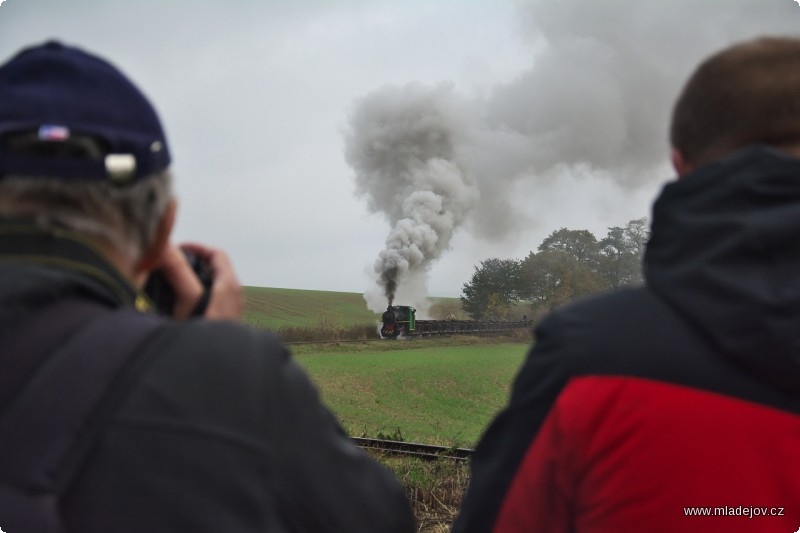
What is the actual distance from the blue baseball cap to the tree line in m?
3.96

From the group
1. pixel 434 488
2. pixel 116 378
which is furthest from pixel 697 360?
pixel 434 488

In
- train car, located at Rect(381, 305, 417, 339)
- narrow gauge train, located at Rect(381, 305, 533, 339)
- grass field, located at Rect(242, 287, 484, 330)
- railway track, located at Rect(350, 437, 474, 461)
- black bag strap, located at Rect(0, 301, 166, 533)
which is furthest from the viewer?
narrow gauge train, located at Rect(381, 305, 533, 339)

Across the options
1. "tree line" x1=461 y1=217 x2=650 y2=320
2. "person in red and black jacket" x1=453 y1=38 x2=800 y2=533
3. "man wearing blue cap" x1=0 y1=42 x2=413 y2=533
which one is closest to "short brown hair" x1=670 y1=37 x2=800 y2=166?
"person in red and black jacket" x1=453 y1=38 x2=800 y2=533

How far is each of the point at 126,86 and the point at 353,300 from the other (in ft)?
119

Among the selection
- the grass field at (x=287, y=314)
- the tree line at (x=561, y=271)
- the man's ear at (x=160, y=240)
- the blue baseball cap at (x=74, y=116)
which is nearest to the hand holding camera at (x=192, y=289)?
the man's ear at (x=160, y=240)

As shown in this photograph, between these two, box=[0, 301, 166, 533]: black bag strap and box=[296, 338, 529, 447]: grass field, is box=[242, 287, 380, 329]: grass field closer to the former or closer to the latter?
box=[296, 338, 529, 447]: grass field

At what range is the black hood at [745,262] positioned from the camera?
1.05 m

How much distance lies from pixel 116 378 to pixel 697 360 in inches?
39.3

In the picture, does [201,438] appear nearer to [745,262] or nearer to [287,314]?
[745,262]

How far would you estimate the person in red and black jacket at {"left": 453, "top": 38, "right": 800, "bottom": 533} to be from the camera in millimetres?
1084

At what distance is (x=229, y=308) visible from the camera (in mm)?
1236

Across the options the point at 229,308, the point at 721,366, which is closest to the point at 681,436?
the point at 721,366

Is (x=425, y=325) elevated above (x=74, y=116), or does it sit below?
below

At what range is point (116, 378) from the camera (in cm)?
76
